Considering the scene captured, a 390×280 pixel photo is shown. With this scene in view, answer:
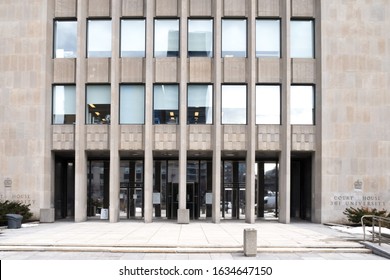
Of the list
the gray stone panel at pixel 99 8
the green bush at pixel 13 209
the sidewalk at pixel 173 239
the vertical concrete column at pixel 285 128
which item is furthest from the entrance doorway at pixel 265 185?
the green bush at pixel 13 209

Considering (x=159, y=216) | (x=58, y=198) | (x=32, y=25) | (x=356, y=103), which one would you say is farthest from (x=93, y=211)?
(x=356, y=103)

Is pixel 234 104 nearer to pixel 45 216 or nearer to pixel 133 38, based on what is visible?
pixel 133 38

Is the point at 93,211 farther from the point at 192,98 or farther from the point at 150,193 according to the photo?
the point at 192,98

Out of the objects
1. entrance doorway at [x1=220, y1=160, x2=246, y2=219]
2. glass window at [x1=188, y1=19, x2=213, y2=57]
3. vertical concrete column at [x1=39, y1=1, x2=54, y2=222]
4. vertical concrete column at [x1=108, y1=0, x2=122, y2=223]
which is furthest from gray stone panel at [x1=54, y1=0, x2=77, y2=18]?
entrance doorway at [x1=220, y1=160, x2=246, y2=219]

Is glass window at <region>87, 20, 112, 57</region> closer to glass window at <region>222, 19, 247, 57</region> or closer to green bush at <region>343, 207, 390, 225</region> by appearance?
glass window at <region>222, 19, 247, 57</region>

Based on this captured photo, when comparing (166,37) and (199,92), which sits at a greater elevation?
(166,37)

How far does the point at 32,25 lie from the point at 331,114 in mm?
19505

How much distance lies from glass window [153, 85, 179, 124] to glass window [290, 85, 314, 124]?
7.33 metres

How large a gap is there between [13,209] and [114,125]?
24.9 ft

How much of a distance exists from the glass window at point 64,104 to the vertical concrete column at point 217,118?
9.07 meters

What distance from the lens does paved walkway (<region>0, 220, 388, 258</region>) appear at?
17.6 m

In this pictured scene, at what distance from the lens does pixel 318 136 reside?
2894 cm

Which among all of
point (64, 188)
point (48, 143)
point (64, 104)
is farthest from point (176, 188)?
point (64, 104)

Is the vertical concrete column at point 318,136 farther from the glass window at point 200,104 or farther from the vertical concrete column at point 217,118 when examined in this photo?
the glass window at point 200,104
